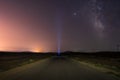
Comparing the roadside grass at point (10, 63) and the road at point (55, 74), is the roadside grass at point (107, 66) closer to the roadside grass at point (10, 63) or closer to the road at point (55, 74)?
the road at point (55, 74)

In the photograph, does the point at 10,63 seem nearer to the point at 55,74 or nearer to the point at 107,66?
the point at 107,66

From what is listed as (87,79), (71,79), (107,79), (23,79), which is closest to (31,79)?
(23,79)

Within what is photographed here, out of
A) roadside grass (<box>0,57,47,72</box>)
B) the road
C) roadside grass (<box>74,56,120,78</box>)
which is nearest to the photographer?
the road

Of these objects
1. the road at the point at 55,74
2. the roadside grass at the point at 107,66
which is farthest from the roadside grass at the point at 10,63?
the roadside grass at the point at 107,66

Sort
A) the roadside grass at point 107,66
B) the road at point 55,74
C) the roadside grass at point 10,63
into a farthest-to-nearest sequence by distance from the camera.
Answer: the roadside grass at point 10,63 → the roadside grass at point 107,66 → the road at point 55,74

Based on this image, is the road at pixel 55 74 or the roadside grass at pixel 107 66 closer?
the road at pixel 55 74

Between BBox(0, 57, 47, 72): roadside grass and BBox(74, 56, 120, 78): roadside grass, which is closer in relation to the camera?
BBox(74, 56, 120, 78): roadside grass

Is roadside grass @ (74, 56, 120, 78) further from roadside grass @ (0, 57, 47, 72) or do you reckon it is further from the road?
roadside grass @ (0, 57, 47, 72)

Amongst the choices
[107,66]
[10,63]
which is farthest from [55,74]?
[10,63]

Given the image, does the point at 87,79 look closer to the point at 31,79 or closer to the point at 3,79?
the point at 31,79

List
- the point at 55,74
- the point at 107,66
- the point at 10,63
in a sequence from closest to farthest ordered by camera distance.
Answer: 1. the point at 55,74
2. the point at 107,66
3. the point at 10,63

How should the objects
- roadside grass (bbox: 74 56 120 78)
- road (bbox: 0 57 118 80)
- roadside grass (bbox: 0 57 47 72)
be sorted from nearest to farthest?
road (bbox: 0 57 118 80) < roadside grass (bbox: 74 56 120 78) < roadside grass (bbox: 0 57 47 72)

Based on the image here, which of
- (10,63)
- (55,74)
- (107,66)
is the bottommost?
(55,74)

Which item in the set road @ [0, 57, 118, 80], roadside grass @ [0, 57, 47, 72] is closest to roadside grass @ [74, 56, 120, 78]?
road @ [0, 57, 118, 80]
